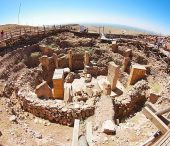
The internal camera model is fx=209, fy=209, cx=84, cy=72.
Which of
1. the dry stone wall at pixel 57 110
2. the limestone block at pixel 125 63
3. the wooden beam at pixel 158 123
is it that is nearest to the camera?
the wooden beam at pixel 158 123

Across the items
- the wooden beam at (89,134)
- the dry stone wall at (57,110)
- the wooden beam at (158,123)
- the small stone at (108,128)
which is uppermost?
the wooden beam at (158,123)

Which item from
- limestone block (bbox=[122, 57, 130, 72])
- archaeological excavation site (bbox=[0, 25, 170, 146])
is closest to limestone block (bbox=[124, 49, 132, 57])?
archaeological excavation site (bbox=[0, 25, 170, 146])

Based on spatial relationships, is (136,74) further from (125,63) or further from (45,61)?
(45,61)

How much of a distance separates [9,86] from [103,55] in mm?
10520

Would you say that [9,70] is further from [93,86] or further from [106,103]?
[106,103]

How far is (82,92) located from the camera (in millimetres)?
15859

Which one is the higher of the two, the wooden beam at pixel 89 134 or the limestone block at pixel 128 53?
the limestone block at pixel 128 53

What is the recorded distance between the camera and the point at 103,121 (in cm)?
1012

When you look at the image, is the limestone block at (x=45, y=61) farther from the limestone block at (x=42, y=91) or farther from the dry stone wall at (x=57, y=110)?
the dry stone wall at (x=57, y=110)

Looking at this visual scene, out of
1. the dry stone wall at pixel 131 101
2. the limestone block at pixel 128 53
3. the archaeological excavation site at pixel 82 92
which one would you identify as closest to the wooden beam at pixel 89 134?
the archaeological excavation site at pixel 82 92

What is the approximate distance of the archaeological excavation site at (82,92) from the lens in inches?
351

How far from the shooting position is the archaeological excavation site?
29.3 ft

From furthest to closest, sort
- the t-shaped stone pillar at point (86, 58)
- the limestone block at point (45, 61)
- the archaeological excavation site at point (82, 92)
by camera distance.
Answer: the t-shaped stone pillar at point (86, 58), the limestone block at point (45, 61), the archaeological excavation site at point (82, 92)

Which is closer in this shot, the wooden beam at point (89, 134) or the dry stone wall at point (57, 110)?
the wooden beam at point (89, 134)
